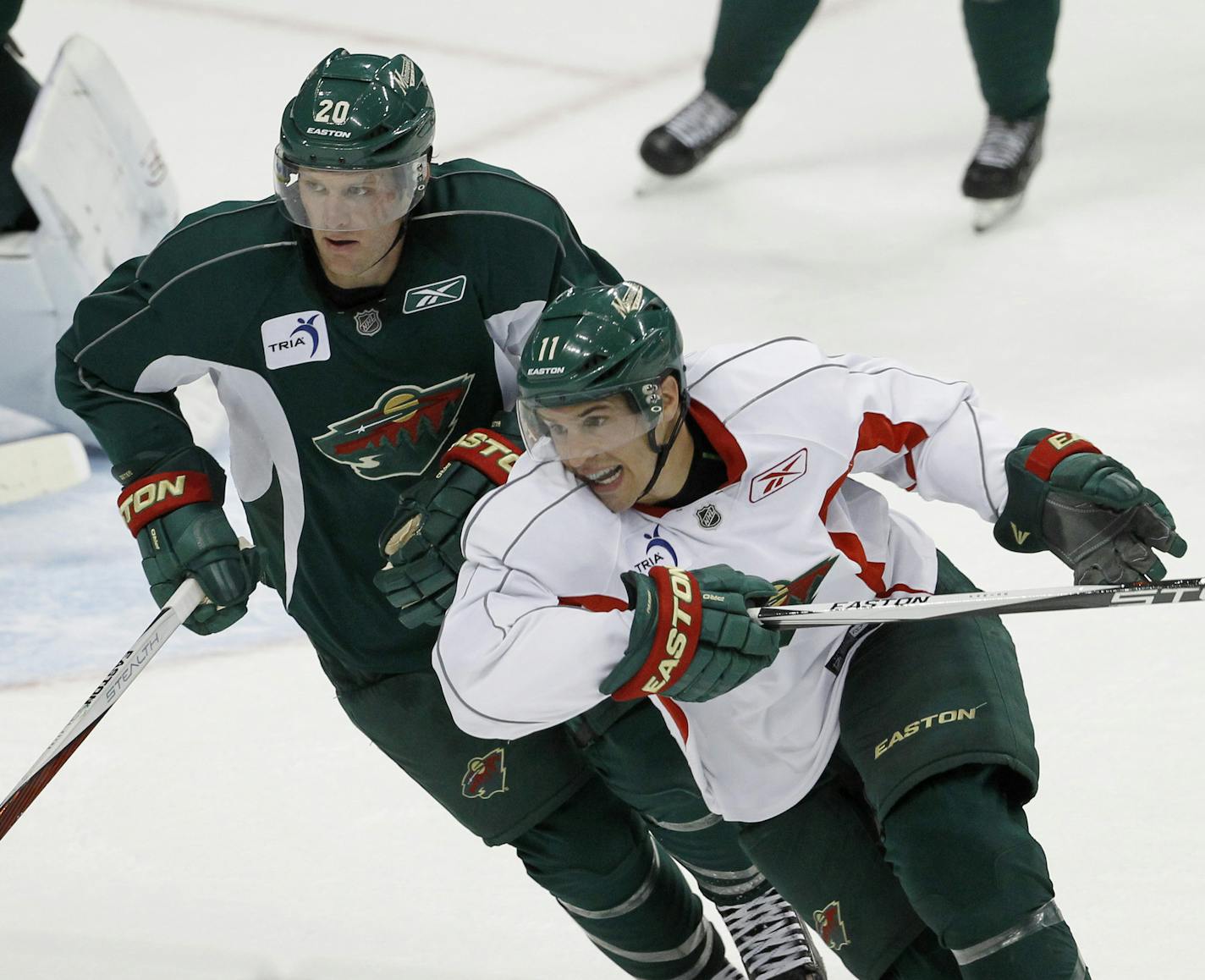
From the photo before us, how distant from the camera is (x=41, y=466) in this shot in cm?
436

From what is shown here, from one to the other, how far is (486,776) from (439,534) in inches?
15.4

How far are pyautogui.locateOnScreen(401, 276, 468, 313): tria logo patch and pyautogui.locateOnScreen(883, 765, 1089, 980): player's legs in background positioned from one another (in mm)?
827

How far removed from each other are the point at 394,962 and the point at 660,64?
4.35 m

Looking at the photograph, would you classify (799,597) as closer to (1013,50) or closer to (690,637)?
(690,637)

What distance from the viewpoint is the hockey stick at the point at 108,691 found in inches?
93.4

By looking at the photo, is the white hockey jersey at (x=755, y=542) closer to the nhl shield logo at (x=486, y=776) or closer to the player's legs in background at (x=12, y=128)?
the nhl shield logo at (x=486, y=776)

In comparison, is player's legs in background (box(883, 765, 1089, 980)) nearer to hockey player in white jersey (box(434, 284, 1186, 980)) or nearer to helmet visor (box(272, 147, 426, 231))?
hockey player in white jersey (box(434, 284, 1186, 980))

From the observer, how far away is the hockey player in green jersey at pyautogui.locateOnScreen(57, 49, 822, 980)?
2.27 metres

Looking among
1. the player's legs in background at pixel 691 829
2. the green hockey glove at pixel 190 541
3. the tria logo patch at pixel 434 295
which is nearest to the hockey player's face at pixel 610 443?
the tria logo patch at pixel 434 295

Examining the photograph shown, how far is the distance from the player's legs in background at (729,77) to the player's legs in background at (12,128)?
1.87m

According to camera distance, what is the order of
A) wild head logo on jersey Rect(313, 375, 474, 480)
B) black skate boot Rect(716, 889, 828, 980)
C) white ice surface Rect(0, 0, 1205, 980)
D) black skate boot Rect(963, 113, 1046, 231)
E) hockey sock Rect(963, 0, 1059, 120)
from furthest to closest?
black skate boot Rect(963, 113, 1046, 231)
hockey sock Rect(963, 0, 1059, 120)
white ice surface Rect(0, 0, 1205, 980)
black skate boot Rect(716, 889, 828, 980)
wild head logo on jersey Rect(313, 375, 474, 480)

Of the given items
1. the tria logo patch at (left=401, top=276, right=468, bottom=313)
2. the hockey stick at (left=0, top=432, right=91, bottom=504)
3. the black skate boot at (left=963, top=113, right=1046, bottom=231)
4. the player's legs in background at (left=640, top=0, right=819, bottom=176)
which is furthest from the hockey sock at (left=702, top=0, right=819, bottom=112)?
the tria logo patch at (left=401, top=276, right=468, bottom=313)

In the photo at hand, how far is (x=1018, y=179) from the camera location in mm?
5172

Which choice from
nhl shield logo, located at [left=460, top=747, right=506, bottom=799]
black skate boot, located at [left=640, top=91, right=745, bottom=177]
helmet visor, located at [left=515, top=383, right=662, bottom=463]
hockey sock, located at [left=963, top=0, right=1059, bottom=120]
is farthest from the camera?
black skate boot, located at [left=640, top=91, right=745, bottom=177]
